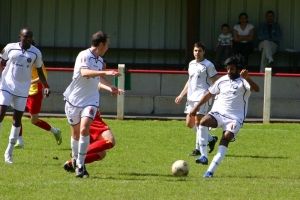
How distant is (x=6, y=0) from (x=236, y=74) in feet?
55.1

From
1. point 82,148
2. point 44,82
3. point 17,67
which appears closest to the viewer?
point 82,148

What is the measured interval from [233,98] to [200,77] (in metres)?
3.10

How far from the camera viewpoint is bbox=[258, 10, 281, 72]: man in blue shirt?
87.8ft

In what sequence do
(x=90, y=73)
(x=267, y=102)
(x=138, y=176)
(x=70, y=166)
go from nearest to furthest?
(x=90, y=73) < (x=138, y=176) < (x=70, y=166) < (x=267, y=102)

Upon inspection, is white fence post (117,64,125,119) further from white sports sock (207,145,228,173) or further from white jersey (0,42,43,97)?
white sports sock (207,145,228,173)

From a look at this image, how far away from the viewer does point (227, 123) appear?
13.3 metres

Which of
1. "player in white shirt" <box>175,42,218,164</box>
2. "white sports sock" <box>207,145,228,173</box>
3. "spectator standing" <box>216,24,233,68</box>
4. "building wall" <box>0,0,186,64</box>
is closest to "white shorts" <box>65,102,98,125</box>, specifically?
"white sports sock" <box>207,145,228,173</box>

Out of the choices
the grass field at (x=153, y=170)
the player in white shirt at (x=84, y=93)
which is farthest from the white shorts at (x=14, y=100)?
the player in white shirt at (x=84, y=93)

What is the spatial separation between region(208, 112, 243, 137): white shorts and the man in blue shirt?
13480mm

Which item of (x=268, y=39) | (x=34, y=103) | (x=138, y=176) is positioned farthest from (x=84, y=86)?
(x=268, y=39)

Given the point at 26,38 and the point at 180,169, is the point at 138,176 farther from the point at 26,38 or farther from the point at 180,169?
the point at 26,38

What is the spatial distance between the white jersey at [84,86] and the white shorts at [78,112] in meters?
0.06

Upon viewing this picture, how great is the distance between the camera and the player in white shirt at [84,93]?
12.7 m

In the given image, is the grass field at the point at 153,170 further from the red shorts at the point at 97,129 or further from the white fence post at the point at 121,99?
the white fence post at the point at 121,99
